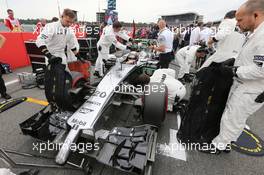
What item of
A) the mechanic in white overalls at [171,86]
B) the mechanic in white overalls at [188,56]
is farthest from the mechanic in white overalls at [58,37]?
the mechanic in white overalls at [188,56]

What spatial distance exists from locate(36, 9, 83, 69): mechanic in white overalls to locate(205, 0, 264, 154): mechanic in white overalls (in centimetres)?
287

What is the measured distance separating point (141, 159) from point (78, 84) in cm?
147

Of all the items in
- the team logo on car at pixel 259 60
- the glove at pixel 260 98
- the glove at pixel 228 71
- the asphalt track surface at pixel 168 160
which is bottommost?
the asphalt track surface at pixel 168 160

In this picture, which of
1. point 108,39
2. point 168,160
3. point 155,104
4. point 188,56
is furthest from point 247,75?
point 108,39

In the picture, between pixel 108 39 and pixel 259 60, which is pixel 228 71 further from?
pixel 108 39

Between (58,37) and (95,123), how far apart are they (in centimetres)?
250

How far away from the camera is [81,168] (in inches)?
57.9

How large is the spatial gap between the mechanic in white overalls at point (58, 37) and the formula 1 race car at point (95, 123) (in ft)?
3.81

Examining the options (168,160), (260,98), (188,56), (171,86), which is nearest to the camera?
(260,98)

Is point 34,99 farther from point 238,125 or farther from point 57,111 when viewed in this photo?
point 238,125

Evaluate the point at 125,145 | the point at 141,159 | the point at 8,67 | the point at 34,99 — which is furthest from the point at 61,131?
the point at 8,67

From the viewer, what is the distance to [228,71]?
5.90ft

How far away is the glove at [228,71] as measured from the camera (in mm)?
1704

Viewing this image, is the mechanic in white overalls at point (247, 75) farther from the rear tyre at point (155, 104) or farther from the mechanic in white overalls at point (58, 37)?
the mechanic in white overalls at point (58, 37)
